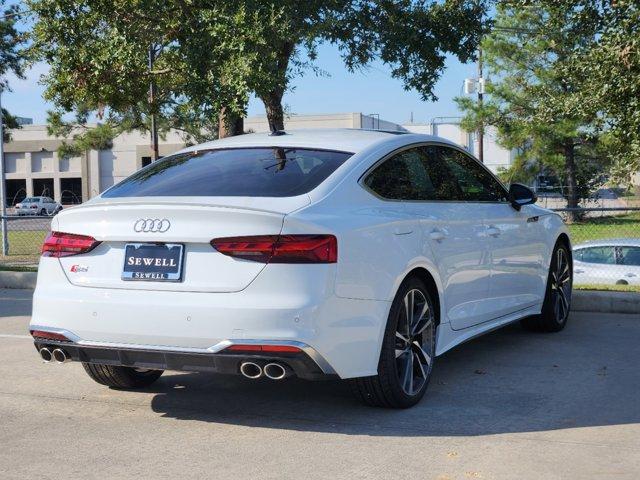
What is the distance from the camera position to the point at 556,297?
8133 mm

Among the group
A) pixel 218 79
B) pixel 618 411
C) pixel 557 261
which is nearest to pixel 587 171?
pixel 218 79

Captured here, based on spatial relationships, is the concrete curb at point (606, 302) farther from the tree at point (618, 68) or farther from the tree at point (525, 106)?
the tree at point (525, 106)

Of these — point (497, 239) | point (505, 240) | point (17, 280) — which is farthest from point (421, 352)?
point (17, 280)

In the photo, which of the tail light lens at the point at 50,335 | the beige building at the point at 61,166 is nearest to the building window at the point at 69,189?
the beige building at the point at 61,166

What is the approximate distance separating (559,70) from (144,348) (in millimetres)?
14923

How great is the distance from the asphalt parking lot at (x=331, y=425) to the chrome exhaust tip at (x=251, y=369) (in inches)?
15.0

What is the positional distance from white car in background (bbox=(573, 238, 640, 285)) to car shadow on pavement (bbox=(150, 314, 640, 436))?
32.8ft

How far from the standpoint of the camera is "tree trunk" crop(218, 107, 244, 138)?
622 inches

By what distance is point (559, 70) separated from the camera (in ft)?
59.5

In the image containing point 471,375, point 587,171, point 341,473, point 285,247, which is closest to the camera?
point 341,473

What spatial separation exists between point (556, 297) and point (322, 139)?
3.21 meters

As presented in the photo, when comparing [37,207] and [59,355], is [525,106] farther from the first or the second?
[37,207]

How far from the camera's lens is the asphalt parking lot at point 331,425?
14.5ft

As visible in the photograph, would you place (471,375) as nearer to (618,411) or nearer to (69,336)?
(618,411)
